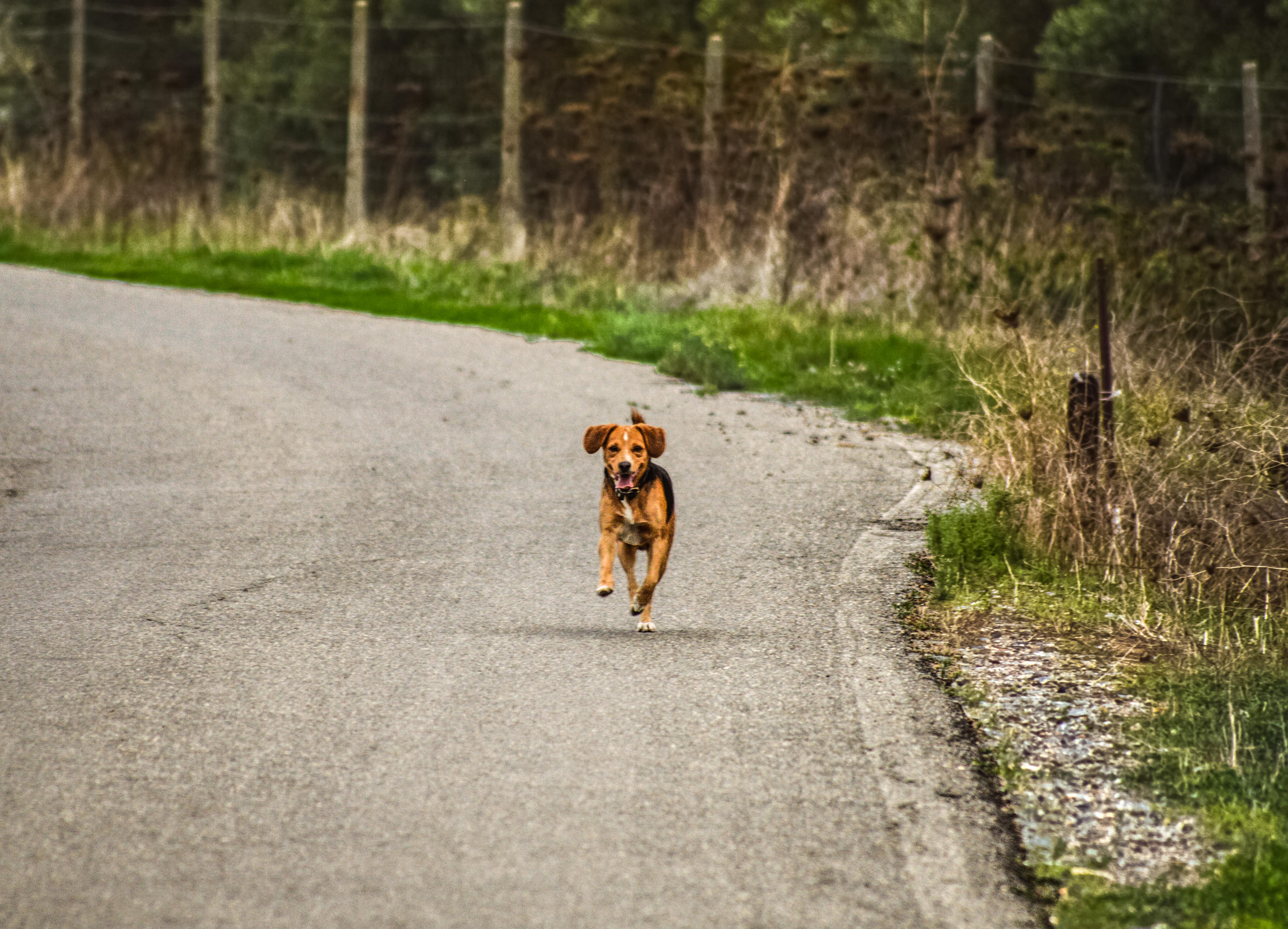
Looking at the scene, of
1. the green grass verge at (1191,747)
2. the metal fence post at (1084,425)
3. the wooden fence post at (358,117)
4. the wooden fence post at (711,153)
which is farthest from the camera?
the wooden fence post at (358,117)

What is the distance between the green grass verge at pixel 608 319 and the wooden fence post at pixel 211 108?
15.8 ft

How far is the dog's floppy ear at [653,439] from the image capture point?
5.24m

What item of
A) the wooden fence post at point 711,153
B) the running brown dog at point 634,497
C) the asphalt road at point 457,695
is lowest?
the asphalt road at point 457,695

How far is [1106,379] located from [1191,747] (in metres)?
2.82

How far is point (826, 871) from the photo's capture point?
12.9 ft

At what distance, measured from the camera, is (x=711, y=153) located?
1867cm

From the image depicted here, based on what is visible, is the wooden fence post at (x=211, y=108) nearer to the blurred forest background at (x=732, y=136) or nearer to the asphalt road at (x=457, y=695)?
the blurred forest background at (x=732, y=136)

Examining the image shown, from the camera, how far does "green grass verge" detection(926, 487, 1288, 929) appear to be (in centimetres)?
375

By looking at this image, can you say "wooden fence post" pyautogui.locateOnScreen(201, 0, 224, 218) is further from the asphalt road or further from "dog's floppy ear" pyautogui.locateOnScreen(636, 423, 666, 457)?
"dog's floppy ear" pyautogui.locateOnScreen(636, 423, 666, 457)

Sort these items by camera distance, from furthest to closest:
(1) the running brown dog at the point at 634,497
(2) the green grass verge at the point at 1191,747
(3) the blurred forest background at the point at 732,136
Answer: (3) the blurred forest background at the point at 732,136 < (1) the running brown dog at the point at 634,497 < (2) the green grass verge at the point at 1191,747

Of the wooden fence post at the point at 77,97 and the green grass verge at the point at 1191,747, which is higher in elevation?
the wooden fence post at the point at 77,97

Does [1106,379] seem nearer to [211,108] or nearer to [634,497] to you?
[634,497]

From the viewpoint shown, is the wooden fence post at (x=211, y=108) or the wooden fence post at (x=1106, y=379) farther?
the wooden fence post at (x=211, y=108)

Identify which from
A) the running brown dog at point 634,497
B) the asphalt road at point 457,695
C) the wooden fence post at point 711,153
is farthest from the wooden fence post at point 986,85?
the running brown dog at point 634,497
